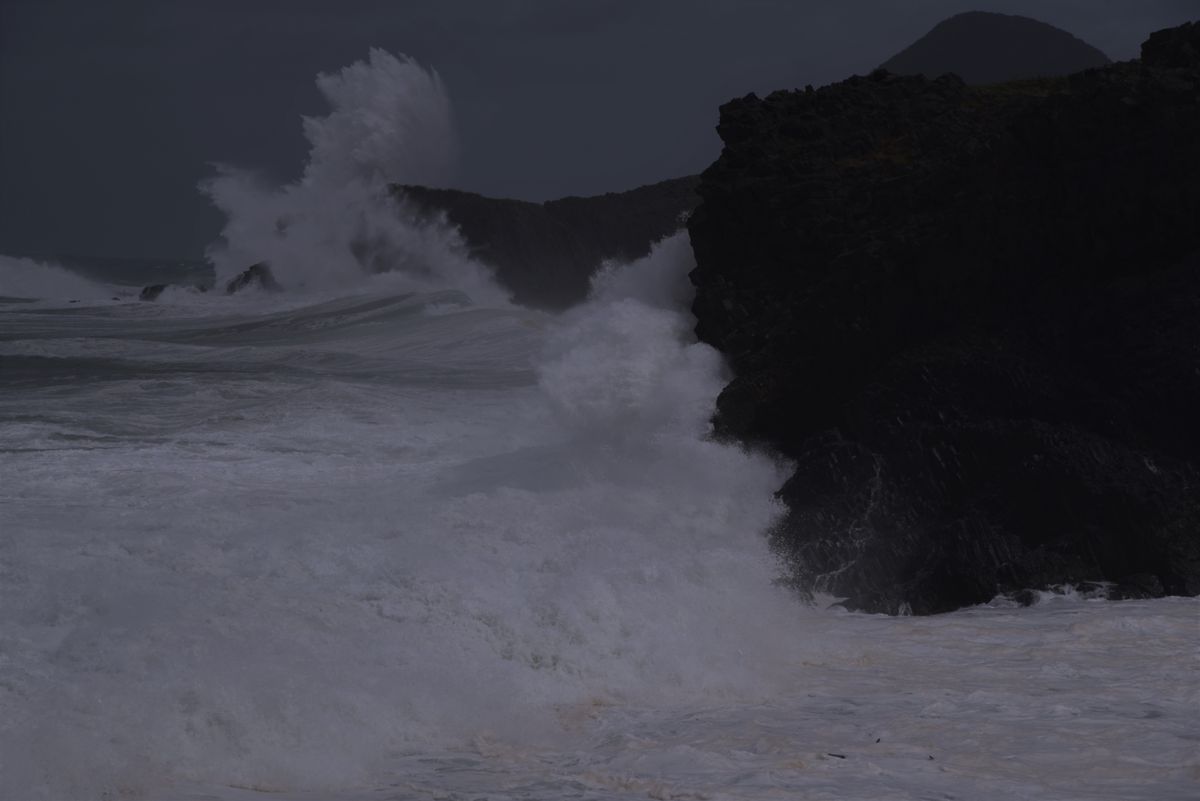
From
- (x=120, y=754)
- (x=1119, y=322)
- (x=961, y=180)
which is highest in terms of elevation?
(x=961, y=180)

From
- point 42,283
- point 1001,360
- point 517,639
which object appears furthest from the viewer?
point 42,283

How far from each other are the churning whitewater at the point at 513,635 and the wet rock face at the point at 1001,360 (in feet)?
1.70

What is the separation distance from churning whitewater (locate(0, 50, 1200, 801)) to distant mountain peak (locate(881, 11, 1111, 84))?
24426mm

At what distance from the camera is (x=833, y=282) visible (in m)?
11.6

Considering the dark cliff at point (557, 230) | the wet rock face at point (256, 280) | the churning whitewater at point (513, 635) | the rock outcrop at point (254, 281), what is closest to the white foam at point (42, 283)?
the rock outcrop at point (254, 281)

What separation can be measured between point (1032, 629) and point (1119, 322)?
9.98 ft

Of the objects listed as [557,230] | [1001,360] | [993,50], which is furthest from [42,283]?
[1001,360]

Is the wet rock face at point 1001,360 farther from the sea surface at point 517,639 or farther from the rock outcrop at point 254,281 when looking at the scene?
the rock outcrop at point 254,281

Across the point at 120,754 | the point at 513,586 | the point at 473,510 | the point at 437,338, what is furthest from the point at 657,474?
the point at 437,338

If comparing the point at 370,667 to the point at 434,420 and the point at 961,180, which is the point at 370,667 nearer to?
the point at 961,180

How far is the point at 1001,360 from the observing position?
10.4 meters

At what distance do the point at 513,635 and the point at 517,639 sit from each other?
5 cm

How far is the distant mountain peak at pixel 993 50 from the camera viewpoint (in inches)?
1359

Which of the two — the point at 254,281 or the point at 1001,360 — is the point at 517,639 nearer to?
the point at 1001,360
